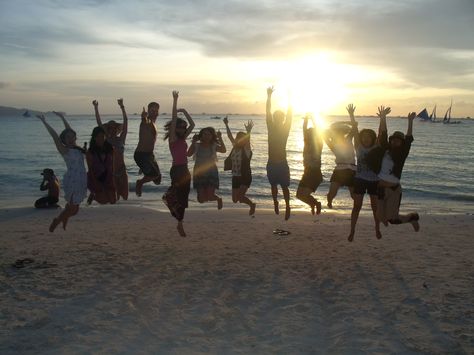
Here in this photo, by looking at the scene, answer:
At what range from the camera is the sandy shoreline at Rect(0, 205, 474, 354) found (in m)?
5.93

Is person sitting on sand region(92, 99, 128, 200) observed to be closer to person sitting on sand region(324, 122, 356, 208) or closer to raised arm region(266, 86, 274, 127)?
raised arm region(266, 86, 274, 127)

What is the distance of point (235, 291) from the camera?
766cm

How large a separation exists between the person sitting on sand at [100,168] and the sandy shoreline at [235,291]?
1.43 metres

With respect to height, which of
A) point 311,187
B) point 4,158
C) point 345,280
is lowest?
point 4,158

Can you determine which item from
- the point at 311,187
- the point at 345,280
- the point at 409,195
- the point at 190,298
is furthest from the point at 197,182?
the point at 409,195

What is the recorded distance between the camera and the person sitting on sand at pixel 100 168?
8.89 m

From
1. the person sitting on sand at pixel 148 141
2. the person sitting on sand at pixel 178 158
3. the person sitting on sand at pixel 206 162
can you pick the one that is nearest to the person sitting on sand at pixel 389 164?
the person sitting on sand at pixel 206 162

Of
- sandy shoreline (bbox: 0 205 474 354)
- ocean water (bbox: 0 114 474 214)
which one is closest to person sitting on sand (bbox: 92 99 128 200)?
sandy shoreline (bbox: 0 205 474 354)

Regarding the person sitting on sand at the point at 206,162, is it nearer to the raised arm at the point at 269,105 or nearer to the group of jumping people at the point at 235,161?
the group of jumping people at the point at 235,161

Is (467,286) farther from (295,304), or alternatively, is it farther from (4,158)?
(4,158)

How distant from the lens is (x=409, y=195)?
87.8 feet

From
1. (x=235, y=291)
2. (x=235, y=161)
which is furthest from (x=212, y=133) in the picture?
(x=235, y=291)

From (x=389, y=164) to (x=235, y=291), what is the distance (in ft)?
12.3

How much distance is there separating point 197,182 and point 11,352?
516cm
